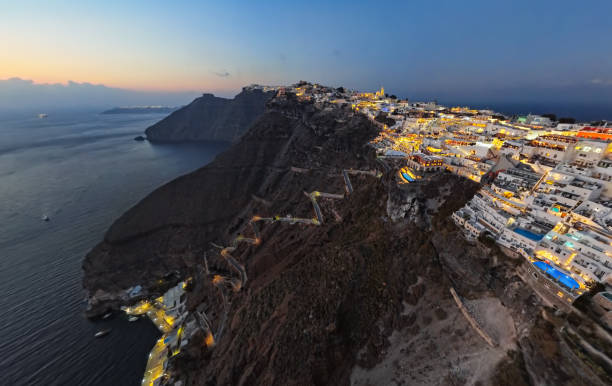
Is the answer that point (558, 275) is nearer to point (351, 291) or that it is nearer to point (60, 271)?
point (351, 291)

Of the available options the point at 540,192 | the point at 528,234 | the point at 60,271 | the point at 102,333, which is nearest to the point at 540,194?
the point at 540,192

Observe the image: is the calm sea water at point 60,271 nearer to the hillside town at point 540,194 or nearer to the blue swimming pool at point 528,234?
the hillside town at point 540,194

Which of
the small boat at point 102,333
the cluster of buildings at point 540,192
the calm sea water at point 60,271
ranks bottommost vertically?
the small boat at point 102,333

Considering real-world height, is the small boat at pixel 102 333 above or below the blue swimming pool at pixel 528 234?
below

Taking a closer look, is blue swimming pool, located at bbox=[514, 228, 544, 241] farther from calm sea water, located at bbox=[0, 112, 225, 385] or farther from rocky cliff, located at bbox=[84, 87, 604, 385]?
calm sea water, located at bbox=[0, 112, 225, 385]

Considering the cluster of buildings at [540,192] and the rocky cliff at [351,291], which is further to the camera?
the rocky cliff at [351,291]

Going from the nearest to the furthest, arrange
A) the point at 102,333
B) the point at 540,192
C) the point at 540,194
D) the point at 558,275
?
the point at 558,275, the point at 540,194, the point at 540,192, the point at 102,333

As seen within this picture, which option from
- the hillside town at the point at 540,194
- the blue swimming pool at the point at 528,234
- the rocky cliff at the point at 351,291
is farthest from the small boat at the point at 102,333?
the blue swimming pool at the point at 528,234

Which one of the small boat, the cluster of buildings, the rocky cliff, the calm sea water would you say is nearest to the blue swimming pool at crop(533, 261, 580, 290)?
the cluster of buildings

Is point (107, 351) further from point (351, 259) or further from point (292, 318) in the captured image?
point (351, 259)
